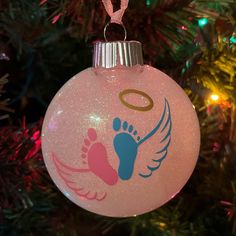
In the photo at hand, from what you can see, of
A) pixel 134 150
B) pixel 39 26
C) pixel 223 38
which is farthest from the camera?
pixel 39 26

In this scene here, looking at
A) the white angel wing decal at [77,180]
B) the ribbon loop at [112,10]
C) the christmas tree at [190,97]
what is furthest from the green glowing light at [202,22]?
the white angel wing decal at [77,180]

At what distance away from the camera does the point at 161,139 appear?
0.42 metres

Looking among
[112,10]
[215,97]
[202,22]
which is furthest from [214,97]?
[112,10]

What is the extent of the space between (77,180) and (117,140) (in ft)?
0.19

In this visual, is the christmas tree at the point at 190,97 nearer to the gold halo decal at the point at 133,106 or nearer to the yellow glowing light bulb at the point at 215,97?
the yellow glowing light bulb at the point at 215,97

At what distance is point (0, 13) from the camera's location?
0.66 meters

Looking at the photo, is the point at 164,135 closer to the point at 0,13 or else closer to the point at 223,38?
the point at 223,38

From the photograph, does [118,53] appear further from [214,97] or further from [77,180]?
[214,97]

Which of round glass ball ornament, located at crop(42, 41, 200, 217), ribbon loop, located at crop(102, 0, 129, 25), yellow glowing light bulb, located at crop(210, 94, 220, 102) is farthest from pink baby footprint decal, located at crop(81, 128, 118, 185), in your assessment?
yellow glowing light bulb, located at crop(210, 94, 220, 102)

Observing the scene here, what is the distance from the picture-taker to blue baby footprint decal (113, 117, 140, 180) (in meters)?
0.41

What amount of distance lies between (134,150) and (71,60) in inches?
14.7

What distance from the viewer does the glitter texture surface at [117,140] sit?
417mm

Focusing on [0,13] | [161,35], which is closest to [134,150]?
[161,35]

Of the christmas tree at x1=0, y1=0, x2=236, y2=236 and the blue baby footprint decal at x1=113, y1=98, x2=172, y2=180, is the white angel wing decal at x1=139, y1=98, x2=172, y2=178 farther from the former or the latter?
the christmas tree at x1=0, y1=0, x2=236, y2=236
